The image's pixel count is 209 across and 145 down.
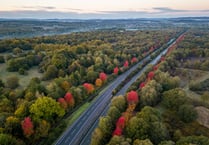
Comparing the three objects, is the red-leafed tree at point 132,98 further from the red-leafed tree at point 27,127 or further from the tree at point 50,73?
the tree at point 50,73

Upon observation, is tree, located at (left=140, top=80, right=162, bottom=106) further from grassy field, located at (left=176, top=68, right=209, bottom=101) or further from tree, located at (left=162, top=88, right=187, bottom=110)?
grassy field, located at (left=176, top=68, right=209, bottom=101)

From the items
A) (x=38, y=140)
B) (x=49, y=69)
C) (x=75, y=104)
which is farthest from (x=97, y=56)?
(x=38, y=140)

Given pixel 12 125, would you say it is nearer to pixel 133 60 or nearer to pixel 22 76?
pixel 22 76

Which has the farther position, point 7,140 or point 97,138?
point 97,138

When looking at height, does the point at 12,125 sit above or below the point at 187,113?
below

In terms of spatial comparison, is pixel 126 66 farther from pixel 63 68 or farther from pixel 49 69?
pixel 49 69

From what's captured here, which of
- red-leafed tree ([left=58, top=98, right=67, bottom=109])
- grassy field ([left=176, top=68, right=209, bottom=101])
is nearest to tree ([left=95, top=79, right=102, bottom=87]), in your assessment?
red-leafed tree ([left=58, top=98, right=67, bottom=109])

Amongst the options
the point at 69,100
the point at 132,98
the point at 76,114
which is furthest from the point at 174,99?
the point at 69,100
